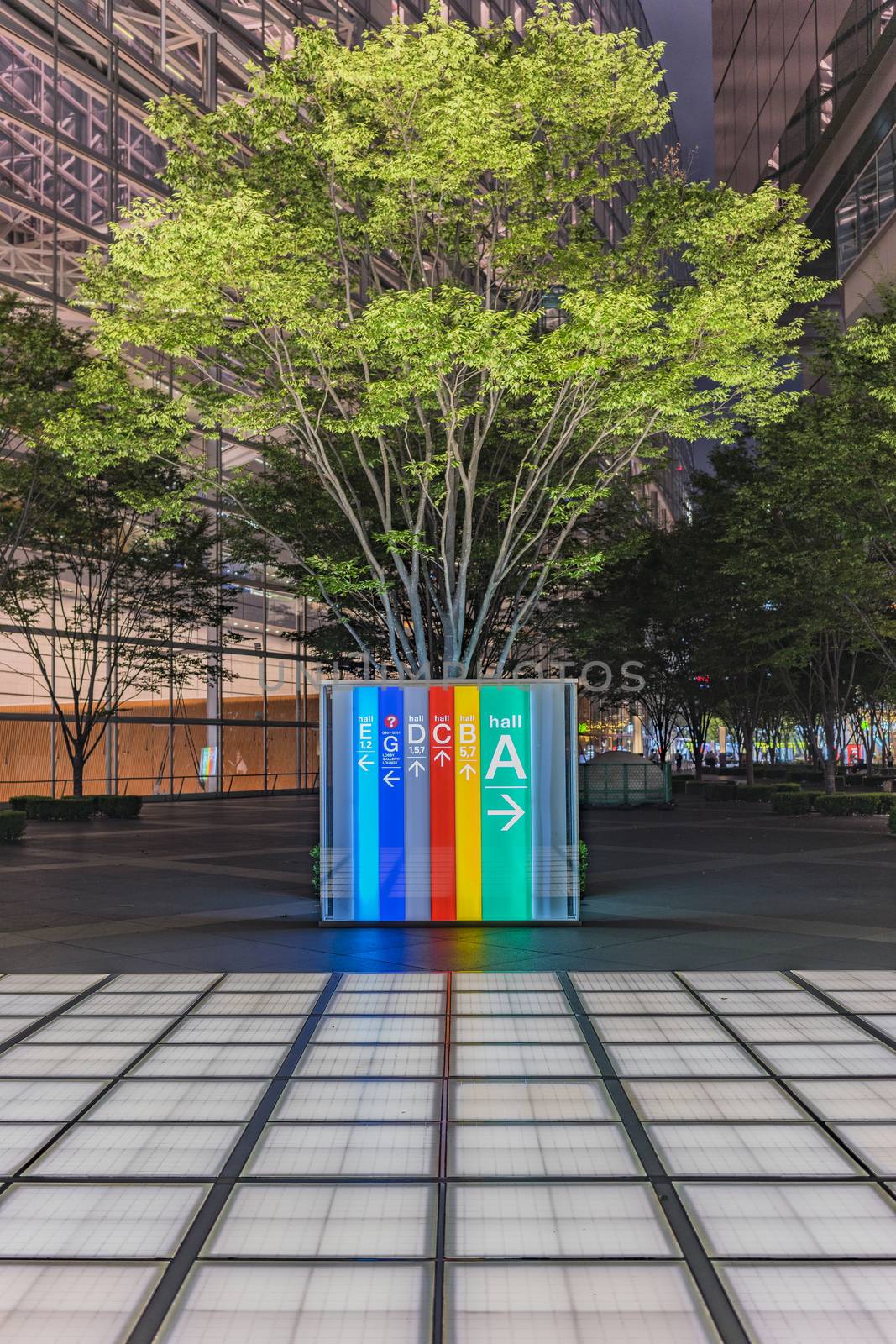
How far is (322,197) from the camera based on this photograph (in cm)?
1445

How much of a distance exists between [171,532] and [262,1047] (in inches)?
916

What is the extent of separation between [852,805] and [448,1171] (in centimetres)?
2719

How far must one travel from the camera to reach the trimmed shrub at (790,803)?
30.8 metres

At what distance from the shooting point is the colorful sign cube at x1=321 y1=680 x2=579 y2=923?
10578 mm

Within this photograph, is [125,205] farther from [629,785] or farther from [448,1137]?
[448,1137]

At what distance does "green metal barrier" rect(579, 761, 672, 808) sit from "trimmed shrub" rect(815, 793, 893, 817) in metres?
6.50

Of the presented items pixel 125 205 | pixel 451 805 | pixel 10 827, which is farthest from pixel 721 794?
pixel 451 805

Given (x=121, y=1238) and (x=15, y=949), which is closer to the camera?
(x=121, y=1238)

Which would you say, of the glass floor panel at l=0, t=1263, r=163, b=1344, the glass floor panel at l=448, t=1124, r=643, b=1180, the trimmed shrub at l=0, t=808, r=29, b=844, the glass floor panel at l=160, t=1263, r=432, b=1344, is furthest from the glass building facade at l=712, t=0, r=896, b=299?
the glass floor panel at l=0, t=1263, r=163, b=1344

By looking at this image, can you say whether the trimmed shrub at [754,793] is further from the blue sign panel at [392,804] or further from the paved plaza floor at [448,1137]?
the blue sign panel at [392,804]

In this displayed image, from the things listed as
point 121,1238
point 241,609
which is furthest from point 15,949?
point 241,609

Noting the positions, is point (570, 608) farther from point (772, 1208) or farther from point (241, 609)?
point (772, 1208)

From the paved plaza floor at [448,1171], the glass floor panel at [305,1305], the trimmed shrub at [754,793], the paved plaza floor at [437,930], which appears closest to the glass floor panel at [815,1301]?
the paved plaza floor at [448,1171]

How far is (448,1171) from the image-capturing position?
4.44 metres
